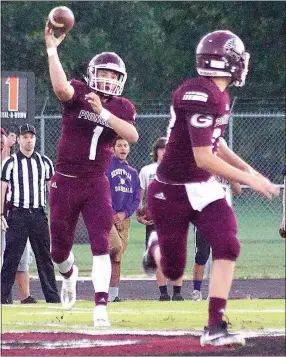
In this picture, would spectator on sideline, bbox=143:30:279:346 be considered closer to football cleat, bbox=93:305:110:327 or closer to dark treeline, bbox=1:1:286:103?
football cleat, bbox=93:305:110:327

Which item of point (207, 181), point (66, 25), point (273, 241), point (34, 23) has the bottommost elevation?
point (273, 241)

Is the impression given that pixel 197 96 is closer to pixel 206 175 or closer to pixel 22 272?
pixel 206 175

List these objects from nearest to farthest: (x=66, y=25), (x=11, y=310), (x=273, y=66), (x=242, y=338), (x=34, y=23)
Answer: (x=242, y=338) < (x=66, y=25) < (x=11, y=310) < (x=273, y=66) < (x=34, y=23)

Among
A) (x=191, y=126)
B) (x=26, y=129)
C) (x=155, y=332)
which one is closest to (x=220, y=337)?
(x=155, y=332)

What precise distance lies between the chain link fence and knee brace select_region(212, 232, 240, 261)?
10323 mm

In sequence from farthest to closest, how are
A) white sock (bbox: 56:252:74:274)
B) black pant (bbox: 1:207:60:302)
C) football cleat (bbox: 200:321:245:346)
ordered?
black pant (bbox: 1:207:60:302)
white sock (bbox: 56:252:74:274)
football cleat (bbox: 200:321:245:346)

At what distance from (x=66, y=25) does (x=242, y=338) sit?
2.44 m

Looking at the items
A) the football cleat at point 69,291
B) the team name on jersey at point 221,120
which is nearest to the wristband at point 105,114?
the team name on jersey at point 221,120

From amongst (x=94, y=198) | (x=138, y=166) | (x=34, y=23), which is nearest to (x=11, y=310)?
(x=94, y=198)

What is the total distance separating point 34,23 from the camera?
29219 millimetres

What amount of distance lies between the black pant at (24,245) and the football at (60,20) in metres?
3.49

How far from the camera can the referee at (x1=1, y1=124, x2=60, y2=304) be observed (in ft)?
34.1

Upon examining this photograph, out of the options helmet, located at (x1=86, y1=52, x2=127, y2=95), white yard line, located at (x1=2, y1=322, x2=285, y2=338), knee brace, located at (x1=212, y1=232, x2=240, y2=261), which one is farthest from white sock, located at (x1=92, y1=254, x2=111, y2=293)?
knee brace, located at (x1=212, y1=232, x2=240, y2=261)

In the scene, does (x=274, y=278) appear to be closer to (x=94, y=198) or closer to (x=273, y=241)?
(x=273, y=241)
